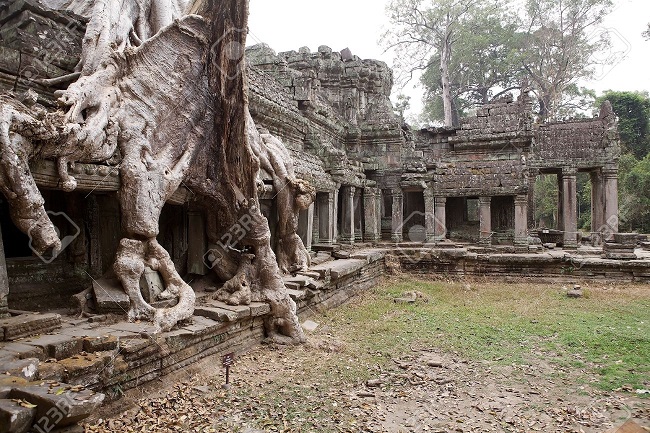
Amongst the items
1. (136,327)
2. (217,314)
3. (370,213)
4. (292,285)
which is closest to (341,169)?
(370,213)

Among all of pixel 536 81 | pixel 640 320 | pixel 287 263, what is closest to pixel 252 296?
pixel 287 263

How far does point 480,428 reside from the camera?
439 cm

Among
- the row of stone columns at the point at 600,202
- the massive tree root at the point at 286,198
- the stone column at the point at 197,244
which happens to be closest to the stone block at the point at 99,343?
the stone column at the point at 197,244

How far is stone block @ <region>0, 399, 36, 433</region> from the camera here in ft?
9.78

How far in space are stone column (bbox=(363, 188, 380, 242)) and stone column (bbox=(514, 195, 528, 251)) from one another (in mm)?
4273

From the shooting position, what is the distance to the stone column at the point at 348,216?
13.9 metres

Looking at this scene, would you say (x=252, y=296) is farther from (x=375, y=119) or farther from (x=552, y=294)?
(x=375, y=119)

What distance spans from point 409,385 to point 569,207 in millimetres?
14935

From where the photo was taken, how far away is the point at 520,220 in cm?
1416

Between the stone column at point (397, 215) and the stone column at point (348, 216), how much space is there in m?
1.84

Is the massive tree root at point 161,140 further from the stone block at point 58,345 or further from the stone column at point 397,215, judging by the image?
the stone column at point 397,215

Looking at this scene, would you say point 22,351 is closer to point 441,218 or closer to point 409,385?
point 409,385

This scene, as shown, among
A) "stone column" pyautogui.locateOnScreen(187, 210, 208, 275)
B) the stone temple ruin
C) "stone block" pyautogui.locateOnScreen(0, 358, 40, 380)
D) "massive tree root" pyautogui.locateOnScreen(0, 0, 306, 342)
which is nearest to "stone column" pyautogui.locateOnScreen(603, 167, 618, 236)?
the stone temple ruin

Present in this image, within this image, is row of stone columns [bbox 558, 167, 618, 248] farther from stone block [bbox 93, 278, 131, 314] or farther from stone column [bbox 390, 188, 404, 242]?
stone block [bbox 93, 278, 131, 314]
